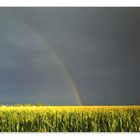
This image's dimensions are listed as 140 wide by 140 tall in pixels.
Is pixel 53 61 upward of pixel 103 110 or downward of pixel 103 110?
upward

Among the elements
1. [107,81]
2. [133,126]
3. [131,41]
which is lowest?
[133,126]

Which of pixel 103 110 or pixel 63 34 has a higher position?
pixel 63 34

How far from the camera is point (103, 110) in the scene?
9656 mm

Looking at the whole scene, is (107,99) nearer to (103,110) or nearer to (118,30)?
(103,110)

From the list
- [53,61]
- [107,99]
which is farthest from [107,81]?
[53,61]

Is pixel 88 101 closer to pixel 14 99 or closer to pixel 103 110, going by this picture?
pixel 103 110

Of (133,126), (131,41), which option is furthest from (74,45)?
(133,126)

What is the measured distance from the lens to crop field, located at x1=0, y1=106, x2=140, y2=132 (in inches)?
378

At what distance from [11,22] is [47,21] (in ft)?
1.89

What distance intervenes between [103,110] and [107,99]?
220 mm

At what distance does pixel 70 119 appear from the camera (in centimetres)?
977

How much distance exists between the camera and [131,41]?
953 cm

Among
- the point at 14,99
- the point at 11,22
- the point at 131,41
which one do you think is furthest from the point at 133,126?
the point at 11,22

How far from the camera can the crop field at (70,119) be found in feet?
31.5
